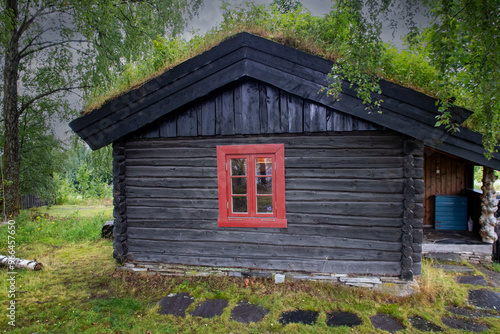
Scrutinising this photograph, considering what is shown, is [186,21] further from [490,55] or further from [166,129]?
[490,55]

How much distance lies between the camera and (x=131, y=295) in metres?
5.12

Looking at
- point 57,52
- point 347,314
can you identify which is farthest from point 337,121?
point 57,52

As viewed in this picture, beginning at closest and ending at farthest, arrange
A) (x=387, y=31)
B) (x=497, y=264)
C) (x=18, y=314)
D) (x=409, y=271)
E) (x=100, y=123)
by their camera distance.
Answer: (x=387, y=31) < (x=18, y=314) < (x=409, y=271) < (x=100, y=123) < (x=497, y=264)

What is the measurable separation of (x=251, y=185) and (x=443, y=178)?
6.39m

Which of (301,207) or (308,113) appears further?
(301,207)

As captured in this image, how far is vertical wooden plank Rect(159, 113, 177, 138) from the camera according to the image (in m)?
5.71

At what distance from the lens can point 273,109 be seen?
5.31m

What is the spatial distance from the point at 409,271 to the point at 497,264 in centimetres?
331

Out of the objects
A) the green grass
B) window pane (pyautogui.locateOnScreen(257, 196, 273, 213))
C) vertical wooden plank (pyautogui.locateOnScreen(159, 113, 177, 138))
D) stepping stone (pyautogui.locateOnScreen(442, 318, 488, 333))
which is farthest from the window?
the green grass

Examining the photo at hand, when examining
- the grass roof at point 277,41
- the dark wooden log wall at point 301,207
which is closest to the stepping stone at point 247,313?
the dark wooden log wall at point 301,207

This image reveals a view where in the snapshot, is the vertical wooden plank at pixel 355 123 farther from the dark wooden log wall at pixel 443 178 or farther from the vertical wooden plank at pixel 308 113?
the dark wooden log wall at pixel 443 178

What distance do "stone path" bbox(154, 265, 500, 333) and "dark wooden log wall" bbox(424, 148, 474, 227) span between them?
3.66 m

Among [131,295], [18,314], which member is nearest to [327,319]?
[131,295]

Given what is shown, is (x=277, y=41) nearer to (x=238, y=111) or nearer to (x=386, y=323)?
(x=238, y=111)
